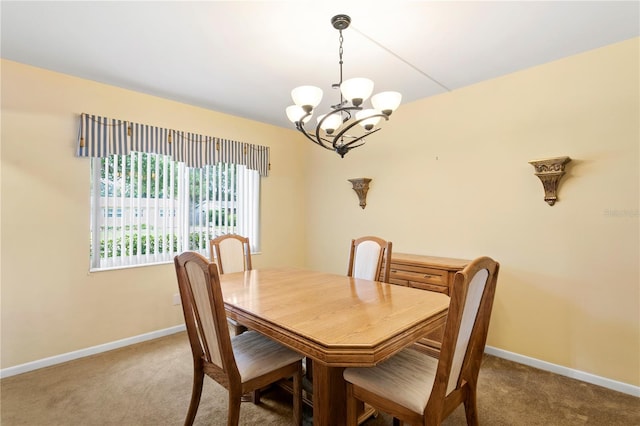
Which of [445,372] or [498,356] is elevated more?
[445,372]

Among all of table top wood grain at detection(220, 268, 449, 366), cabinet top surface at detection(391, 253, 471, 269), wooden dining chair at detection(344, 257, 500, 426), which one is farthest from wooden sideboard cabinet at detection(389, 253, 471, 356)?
wooden dining chair at detection(344, 257, 500, 426)

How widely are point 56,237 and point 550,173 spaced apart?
4202 millimetres

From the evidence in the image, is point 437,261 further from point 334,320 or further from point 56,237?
point 56,237

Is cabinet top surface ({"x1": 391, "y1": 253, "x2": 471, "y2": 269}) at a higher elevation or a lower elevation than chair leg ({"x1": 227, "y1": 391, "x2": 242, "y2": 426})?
higher

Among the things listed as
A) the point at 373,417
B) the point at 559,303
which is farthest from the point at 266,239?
the point at 559,303

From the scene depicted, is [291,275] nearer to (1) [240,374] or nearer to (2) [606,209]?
(1) [240,374]

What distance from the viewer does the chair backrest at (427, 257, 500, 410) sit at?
114 centimetres

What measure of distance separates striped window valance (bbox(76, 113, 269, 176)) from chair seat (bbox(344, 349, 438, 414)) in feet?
9.53

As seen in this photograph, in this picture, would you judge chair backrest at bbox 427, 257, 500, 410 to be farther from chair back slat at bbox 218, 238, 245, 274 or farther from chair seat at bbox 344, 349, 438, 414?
chair back slat at bbox 218, 238, 245, 274

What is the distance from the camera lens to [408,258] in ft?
9.99

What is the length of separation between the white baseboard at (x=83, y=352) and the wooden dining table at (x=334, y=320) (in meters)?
1.65

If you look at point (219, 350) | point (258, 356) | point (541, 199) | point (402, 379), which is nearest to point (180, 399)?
point (258, 356)

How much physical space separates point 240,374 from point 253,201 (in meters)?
2.87

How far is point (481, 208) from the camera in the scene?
2.92 metres
